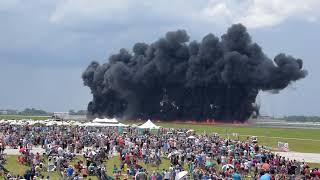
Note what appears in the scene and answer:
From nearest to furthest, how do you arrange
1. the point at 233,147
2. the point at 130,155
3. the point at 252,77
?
the point at 130,155 → the point at 233,147 → the point at 252,77

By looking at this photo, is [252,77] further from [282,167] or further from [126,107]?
[282,167]

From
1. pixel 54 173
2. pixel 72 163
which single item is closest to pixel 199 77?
pixel 72 163

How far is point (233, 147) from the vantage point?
155 feet

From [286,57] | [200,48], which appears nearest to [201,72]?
[200,48]

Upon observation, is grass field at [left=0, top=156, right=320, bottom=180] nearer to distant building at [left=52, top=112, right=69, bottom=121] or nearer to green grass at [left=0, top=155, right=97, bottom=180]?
green grass at [left=0, top=155, right=97, bottom=180]

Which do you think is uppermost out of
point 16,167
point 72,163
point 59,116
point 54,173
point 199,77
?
point 199,77

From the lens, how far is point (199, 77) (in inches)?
4683

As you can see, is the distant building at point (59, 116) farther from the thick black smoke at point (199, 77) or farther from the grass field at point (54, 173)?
the grass field at point (54, 173)

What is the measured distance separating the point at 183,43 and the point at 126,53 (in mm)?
15838

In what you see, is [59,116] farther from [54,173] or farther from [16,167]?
[54,173]

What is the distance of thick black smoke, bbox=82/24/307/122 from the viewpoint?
118 metres

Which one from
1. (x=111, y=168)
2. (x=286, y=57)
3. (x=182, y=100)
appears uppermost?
(x=286, y=57)

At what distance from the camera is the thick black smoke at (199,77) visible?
11769cm

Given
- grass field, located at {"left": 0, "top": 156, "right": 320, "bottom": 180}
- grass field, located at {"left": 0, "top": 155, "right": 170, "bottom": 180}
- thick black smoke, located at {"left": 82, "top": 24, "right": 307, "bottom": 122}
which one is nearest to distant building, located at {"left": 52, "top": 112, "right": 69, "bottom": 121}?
thick black smoke, located at {"left": 82, "top": 24, "right": 307, "bottom": 122}
